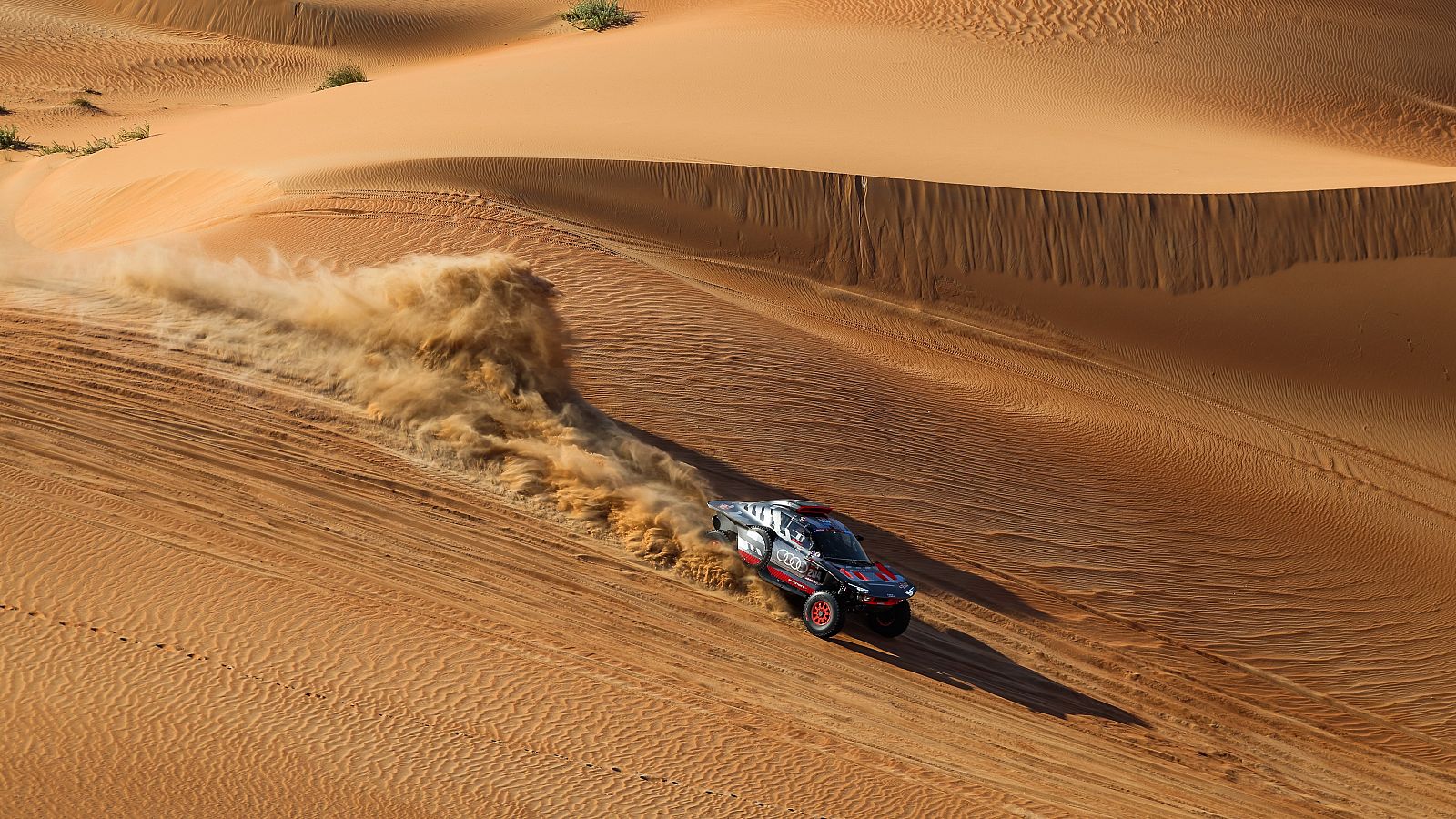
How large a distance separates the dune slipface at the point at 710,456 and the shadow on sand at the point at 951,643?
0.07 m

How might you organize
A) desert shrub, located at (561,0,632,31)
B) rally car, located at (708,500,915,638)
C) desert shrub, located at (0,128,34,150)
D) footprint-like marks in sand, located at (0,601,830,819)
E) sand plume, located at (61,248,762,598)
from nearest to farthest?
footprint-like marks in sand, located at (0,601,830,819) < rally car, located at (708,500,915,638) < sand plume, located at (61,248,762,598) < desert shrub, located at (0,128,34,150) < desert shrub, located at (561,0,632,31)

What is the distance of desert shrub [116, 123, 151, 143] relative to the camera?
88.9 feet

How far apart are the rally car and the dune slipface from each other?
34 cm

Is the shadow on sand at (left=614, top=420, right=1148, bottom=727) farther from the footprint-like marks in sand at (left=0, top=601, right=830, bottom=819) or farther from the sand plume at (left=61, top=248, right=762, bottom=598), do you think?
the footprint-like marks in sand at (left=0, top=601, right=830, bottom=819)

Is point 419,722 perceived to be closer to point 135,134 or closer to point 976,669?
point 976,669

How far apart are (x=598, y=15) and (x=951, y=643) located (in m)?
30.0

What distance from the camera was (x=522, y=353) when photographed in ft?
48.4

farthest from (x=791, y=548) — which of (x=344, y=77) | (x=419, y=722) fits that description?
(x=344, y=77)

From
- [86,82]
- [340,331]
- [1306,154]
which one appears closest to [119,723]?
[340,331]

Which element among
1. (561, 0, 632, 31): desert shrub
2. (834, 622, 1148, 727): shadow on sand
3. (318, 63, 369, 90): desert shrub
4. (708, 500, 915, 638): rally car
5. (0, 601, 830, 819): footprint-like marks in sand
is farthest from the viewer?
(561, 0, 632, 31): desert shrub

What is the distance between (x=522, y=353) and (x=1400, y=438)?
518 inches

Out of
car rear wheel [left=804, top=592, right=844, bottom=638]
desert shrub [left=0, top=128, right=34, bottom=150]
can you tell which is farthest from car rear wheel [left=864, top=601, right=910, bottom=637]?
desert shrub [left=0, top=128, right=34, bottom=150]

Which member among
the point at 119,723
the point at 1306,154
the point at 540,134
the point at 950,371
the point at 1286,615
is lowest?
the point at 119,723

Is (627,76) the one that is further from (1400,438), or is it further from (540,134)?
(1400,438)
